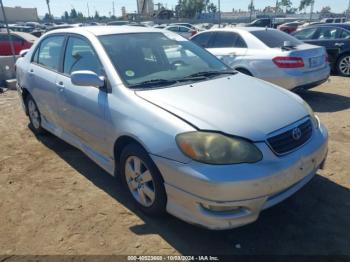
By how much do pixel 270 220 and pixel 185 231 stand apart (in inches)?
30.6

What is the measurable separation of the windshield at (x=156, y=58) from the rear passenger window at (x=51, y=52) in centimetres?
93

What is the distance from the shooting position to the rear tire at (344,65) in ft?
32.0

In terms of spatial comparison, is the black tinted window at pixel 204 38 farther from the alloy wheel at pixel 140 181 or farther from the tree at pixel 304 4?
the tree at pixel 304 4

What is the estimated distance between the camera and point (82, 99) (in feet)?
12.2

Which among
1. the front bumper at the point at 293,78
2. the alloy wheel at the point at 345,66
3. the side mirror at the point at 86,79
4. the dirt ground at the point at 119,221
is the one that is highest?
the side mirror at the point at 86,79

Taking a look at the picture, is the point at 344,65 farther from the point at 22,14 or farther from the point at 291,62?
the point at 22,14

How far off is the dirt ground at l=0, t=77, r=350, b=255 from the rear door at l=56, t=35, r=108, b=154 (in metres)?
0.54

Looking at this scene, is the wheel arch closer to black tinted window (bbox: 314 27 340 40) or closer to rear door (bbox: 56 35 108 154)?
rear door (bbox: 56 35 108 154)

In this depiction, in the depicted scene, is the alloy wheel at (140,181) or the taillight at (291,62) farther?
the taillight at (291,62)

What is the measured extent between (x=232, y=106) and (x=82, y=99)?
1.65 metres

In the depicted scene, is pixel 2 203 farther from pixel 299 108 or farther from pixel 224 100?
pixel 299 108

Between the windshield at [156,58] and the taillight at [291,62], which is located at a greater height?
the windshield at [156,58]

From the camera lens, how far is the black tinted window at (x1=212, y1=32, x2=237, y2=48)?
25.0 feet

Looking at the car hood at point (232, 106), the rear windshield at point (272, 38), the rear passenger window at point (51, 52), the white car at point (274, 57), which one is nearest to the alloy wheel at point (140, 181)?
the car hood at point (232, 106)
